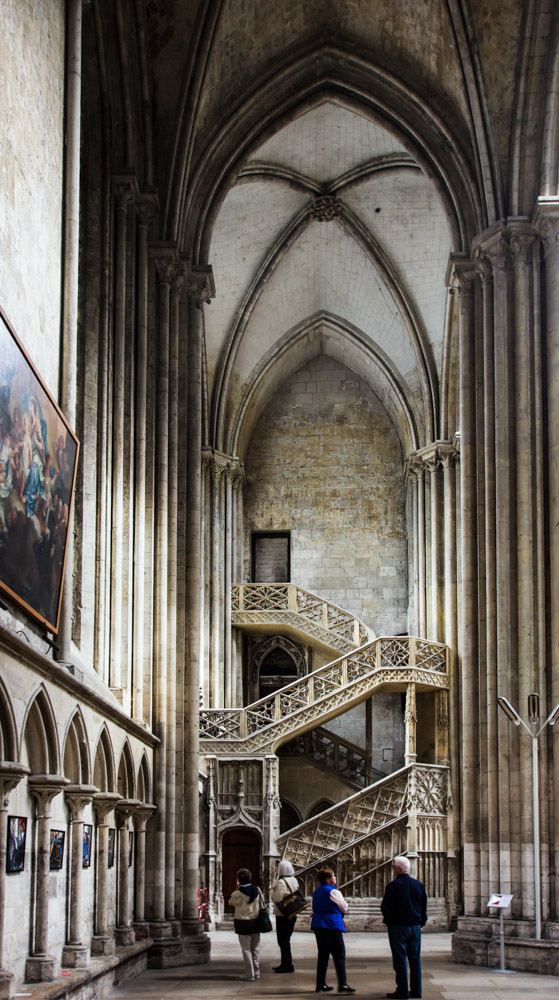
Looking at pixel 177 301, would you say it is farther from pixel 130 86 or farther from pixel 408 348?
pixel 408 348

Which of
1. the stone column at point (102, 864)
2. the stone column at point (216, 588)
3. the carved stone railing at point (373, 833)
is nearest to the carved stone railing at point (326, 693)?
the stone column at point (216, 588)

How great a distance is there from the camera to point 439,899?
2628cm

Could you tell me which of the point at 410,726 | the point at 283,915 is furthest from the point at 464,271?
the point at 410,726

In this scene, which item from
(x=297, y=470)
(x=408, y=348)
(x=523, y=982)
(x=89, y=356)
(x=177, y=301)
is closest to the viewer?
(x=523, y=982)

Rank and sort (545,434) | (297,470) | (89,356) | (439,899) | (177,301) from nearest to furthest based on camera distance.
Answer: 1. (89,356)
2. (545,434)
3. (177,301)
4. (439,899)
5. (297,470)

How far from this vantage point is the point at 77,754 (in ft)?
42.7

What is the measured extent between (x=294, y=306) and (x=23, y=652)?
23275 millimetres

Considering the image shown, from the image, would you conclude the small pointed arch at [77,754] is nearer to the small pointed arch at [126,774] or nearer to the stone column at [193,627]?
the small pointed arch at [126,774]

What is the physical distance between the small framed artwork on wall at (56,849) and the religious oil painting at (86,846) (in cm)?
98

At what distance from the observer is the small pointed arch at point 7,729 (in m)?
9.66

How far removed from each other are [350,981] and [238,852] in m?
13.0

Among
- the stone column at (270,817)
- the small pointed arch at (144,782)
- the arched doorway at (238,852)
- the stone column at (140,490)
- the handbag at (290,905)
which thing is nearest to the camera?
the handbag at (290,905)

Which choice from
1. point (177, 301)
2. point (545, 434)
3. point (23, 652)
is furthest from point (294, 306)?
point (23, 652)

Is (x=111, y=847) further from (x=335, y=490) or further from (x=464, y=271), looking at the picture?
(x=335, y=490)
